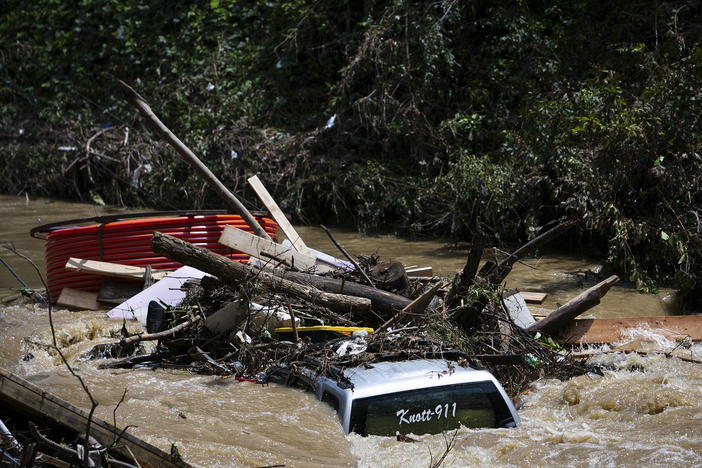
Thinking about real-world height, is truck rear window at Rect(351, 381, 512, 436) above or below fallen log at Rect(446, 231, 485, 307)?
below

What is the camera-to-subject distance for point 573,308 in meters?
6.81

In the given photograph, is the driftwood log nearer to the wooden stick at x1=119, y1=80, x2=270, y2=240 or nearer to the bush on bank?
the wooden stick at x1=119, y1=80, x2=270, y2=240

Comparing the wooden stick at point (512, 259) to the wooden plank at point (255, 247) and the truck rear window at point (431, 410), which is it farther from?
the truck rear window at point (431, 410)

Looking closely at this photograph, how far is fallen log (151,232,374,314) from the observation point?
6062 millimetres

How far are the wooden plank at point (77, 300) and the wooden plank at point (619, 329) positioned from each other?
5041 millimetres

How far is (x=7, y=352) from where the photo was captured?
6805 mm

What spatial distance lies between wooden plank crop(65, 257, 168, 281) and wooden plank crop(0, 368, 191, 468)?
5451mm

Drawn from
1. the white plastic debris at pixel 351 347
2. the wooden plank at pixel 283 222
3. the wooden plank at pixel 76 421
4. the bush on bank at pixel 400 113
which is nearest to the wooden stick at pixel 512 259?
the white plastic debris at pixel 351 347

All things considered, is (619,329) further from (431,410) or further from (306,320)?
(431,410)

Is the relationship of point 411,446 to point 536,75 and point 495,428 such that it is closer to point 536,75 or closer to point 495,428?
point 495,428

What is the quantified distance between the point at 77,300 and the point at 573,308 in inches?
211

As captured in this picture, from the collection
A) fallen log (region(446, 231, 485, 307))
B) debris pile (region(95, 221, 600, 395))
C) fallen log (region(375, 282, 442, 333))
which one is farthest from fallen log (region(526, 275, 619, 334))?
fallen log (region(375, 282, 442, 333))

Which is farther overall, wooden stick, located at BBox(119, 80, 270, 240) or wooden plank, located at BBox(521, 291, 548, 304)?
wooden stick, located at BBox(119, 80, 270, 240)

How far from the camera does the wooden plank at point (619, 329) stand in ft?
22.7
